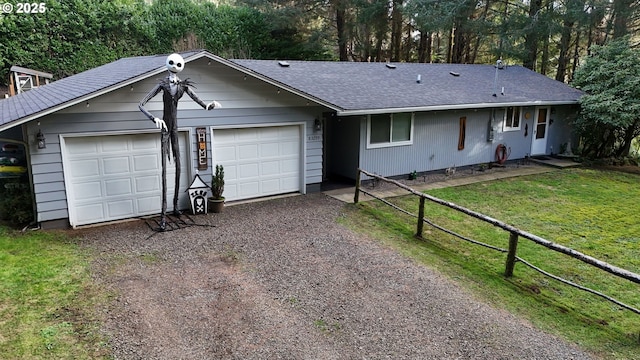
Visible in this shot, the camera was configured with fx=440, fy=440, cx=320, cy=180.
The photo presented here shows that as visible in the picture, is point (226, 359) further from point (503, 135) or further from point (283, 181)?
point (503, 135)

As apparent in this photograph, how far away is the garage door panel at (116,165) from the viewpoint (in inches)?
338

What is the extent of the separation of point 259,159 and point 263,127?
76 centimetres

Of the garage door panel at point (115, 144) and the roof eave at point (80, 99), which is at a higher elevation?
the roof eave at point (80, 99)

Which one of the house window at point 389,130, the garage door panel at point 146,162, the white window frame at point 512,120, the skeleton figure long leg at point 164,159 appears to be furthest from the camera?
the white window frame at point 512,120

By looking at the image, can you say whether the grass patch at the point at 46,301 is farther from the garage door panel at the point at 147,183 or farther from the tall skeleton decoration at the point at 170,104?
the tall skeleton decoration at the point at 170,104

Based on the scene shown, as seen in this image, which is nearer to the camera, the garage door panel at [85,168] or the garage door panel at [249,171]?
the garage door panel at [85,168]

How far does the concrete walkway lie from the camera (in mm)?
11125

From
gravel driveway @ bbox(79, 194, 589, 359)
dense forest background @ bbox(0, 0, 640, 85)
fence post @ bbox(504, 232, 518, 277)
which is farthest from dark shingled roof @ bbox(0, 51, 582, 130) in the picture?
fence post @ bbox(504, 232, 518, 277)

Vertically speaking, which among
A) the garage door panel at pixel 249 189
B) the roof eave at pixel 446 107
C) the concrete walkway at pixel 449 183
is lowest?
the concrete walkway at pixel 449 183

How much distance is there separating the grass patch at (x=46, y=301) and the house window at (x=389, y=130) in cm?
760

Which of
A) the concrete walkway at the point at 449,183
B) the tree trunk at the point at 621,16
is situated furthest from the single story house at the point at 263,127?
the tree trunk at the point at 621,16

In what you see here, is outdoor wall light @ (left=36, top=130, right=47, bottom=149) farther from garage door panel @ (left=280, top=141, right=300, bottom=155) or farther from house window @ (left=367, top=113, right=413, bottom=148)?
house window @ (left=367, top=113, right=413, bottom=148)

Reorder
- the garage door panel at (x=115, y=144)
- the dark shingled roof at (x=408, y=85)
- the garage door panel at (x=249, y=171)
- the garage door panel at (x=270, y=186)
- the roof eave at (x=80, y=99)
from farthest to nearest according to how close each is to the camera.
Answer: the dark shingled roof at (x=408, y=85), the garage door panel at (x=270, y=186), the garage door panel at (x=249, y=171), the garage door panel at (x=115, y=144), the roof eave at (x=80, y=99)

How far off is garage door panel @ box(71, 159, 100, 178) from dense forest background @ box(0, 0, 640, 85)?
11.5 m
